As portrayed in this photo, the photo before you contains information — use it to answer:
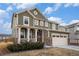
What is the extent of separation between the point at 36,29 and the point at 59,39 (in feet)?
1.71

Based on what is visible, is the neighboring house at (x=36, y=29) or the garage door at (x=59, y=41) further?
the garage door at (x=59, y=41)

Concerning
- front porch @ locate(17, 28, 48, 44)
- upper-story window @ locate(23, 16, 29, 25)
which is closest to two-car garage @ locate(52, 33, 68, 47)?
front porch @ locate(17, 28, 48, 44)

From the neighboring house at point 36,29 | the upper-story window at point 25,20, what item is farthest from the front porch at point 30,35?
the upper-story window at point 25,20

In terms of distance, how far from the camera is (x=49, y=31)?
450 centimetres

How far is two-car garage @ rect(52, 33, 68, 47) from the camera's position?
14.7ft

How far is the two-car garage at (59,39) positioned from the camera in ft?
14.7

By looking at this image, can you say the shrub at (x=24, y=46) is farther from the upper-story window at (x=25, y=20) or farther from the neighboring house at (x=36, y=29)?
the upper-story window at (x=25, y=20)

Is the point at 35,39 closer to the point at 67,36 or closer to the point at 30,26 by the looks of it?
the point at 30,26

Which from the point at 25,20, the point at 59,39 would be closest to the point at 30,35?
the point at 25,20

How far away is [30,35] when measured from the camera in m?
4.46

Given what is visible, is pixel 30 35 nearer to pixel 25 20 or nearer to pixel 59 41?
pixel 25 20

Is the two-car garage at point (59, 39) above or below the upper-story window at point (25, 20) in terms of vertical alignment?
below

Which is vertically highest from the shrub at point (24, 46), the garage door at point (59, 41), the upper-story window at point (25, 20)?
the upper-story window at point (25, 20)

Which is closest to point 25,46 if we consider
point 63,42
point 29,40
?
point 29,40
